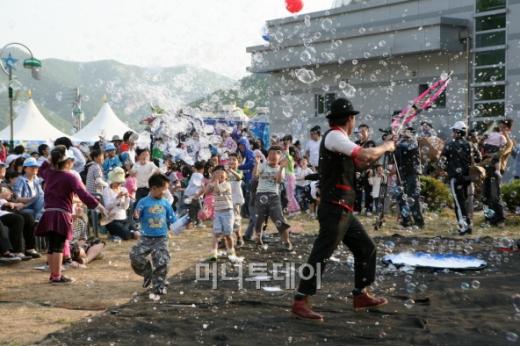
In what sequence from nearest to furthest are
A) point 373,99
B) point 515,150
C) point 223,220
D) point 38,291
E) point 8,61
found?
point 38,291
point 223,220
point 515,150
point 8,61
point 373,99

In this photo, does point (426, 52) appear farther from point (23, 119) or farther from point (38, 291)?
point (38, 291)

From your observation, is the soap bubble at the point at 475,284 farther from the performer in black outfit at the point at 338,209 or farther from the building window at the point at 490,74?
the building window at the point at 490,74

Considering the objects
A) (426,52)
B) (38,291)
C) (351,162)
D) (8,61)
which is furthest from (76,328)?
(426,52)

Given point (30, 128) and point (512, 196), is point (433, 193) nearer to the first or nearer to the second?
point (512, 196)

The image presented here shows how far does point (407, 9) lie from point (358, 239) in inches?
925

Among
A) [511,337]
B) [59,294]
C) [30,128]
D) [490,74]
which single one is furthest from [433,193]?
[30,128]

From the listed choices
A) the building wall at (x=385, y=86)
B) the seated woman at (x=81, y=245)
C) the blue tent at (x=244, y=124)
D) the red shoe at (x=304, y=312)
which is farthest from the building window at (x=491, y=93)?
the red shoe at (x=304, y=312)

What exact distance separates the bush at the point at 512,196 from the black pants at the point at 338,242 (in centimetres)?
939

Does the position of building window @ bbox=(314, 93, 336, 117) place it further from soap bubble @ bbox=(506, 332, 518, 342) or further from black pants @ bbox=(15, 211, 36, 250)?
soap bubble @ bbox=(506, 332, 518, 342)

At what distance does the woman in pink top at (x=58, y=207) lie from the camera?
8055mm

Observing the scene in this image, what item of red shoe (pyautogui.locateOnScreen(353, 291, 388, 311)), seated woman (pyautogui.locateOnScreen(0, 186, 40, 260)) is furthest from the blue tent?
red shoe (pyautogui.locateOnScreen(353, 291, 388, 311))

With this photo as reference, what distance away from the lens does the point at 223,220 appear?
9.62 metres

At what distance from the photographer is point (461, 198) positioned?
39.4ft

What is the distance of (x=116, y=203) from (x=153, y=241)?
5058 mm
